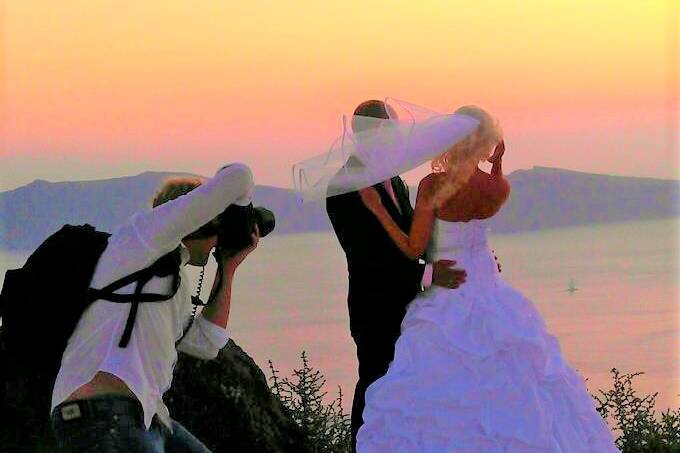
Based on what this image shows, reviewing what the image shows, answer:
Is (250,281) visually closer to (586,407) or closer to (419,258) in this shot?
(419,258)

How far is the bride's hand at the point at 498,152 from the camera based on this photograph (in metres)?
3.94

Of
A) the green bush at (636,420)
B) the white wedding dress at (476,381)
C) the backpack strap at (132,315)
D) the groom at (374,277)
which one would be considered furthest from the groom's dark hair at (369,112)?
the green bush at (636,420)

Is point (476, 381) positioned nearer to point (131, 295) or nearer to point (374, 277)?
point (374, 277)

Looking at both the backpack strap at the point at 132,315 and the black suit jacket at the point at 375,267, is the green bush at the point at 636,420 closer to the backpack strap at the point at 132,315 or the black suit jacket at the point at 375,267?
the black suit jacket at the point at 375,267

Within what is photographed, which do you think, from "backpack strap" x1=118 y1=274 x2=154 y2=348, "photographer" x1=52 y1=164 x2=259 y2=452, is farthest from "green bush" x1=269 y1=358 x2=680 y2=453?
"backpack strap" x1=118 y1=274 x2=154 y2=348

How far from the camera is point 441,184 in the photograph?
3.88 metres

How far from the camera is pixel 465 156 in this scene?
3904mm

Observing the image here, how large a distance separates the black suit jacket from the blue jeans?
1.67 meters

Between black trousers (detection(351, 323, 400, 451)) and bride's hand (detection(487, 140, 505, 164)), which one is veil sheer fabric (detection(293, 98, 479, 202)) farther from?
black trousers (detection(351, 323, 400, 451))

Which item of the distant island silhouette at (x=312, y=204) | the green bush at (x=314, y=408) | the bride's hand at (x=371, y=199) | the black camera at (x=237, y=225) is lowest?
the green bush at (x=314, y=408)

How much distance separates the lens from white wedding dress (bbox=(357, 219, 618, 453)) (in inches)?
141

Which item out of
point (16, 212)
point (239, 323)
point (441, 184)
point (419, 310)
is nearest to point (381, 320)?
point (419, 310)

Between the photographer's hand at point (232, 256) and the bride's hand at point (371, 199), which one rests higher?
the bride's hand at point (371, 199)

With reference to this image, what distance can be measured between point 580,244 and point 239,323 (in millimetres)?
2010
